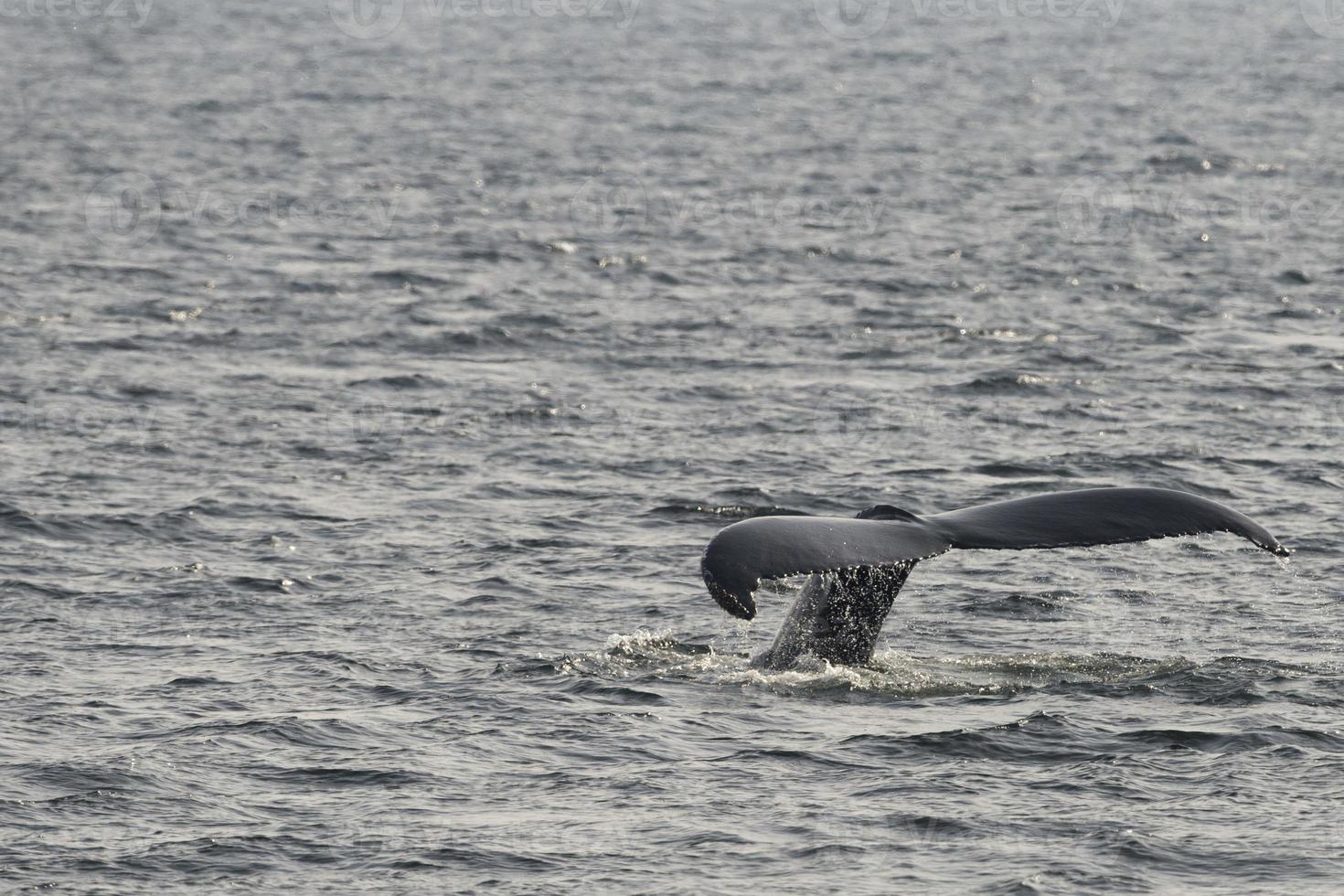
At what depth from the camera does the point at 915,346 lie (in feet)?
97.5

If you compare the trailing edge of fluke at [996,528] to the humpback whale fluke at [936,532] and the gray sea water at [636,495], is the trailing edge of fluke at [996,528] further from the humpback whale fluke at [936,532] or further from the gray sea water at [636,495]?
the gray sea water at [636,495]

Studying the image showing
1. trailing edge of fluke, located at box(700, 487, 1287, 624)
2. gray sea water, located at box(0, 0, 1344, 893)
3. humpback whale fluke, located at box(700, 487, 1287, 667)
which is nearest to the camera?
humpback whale fluke, located at box(700, 487, 1287, 667)

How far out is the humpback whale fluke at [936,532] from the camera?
1175 cm

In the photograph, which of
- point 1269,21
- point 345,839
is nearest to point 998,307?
point 345,839

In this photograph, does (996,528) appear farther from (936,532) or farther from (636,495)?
(636,495)

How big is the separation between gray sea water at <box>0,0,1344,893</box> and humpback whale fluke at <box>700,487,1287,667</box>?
1.61 meters

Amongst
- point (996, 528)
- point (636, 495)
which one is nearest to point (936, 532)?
point (996, 528)

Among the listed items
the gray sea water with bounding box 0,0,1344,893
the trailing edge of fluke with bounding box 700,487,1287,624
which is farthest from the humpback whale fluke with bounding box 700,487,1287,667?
the gray sea water with bounding box 0,0,1344,893

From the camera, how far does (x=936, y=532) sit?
1319 cm

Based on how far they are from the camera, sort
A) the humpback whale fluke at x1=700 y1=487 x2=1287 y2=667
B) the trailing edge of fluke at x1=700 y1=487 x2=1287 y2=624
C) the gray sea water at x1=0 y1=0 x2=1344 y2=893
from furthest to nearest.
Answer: the gray sea water at x1=0 y1=0 x2=1344 y2=893
the trailing edge of fluke at x1=700 y1=487 x2=1287 y2=624
the humpback whale fluke at x1=700 y1=487 x2=1287 y2=667

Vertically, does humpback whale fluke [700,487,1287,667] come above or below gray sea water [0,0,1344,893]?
above

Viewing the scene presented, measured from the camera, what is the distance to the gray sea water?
42.8 feet

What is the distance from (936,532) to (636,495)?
30.5 feet

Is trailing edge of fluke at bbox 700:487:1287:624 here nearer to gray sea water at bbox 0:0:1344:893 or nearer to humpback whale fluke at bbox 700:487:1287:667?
humpback whale fluke at bbox 700:487:1287:667
